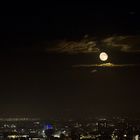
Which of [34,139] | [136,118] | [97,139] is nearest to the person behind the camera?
[97,139]

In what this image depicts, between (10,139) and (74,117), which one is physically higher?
(74,117)

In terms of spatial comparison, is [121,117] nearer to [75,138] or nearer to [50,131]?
[50,131]

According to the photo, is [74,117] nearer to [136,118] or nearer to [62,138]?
[136,118]

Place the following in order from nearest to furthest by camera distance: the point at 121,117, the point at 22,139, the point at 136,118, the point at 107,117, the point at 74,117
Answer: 1. the point at 22,139
2. the point at 136,118
3. the point at 121,117
4. the point at 107,117
5. the point at 74,117

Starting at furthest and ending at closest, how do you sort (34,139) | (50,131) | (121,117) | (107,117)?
(107,117), (121,117), (50,131), (34,139)

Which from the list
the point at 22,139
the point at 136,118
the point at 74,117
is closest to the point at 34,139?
the point at 22,139

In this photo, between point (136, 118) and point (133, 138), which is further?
point (136, 118)

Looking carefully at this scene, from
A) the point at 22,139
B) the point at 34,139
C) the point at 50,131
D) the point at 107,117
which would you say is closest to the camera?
the point at 22,139

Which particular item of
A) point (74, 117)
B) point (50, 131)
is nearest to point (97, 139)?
point (50, 131)

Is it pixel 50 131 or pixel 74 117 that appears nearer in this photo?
pixel 50 131
